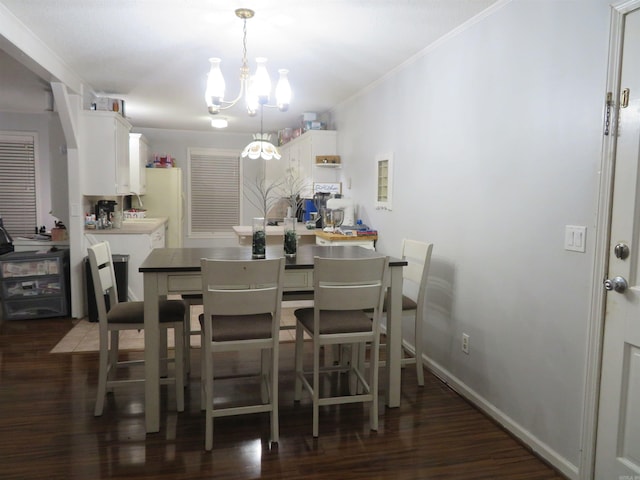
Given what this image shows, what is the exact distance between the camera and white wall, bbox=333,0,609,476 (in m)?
2.12

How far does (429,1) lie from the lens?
105 inches

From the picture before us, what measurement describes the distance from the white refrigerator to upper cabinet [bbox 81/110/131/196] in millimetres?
2432

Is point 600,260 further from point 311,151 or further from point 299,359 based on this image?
point 311,151

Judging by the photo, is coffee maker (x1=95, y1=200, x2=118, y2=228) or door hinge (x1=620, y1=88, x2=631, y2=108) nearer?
door hinge (x1=620, y1=88, x2=631, y2=108)

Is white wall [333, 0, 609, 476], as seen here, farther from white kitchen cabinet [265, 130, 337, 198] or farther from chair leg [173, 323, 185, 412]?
white kitchen cabinet [265, 130, 337, 198]

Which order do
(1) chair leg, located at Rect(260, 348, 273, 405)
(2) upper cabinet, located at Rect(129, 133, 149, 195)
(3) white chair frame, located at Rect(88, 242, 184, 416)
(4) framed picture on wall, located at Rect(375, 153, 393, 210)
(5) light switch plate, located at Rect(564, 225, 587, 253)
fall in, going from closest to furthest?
(5) light switch plate, located at Rect(564, 225, 587, 253)
(3) white chair frame, located at Rect(88, 242, 184, 416)
(1) chair leg, located at Rect(260, 348, 273, 405)
(4) framed picture on wall, located at Rect(375, 153, 393, 210)
(2) upper cabinet, located at Rect(129, 133, 149, 195)

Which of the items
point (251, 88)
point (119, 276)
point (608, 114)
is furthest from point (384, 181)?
point (119, 276)

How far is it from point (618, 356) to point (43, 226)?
7.01 meters

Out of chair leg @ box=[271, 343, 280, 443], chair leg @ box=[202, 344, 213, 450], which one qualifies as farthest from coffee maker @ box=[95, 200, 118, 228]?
chair leg @ box=[271, 343, 280, 443]

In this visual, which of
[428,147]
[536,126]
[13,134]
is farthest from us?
[13,134]

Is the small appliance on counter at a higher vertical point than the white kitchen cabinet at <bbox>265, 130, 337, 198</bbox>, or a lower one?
lower

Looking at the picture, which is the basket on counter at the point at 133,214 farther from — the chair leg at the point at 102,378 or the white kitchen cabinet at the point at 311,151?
the chair leg at the point at 102,378

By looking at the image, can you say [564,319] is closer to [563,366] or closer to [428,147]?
[563,366]

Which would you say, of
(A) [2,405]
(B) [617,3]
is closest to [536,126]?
(B) [617,3]
